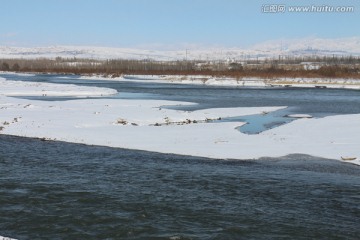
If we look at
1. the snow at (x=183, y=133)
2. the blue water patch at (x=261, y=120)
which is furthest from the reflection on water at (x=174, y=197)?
the blue water patch at (x=261, y=120)

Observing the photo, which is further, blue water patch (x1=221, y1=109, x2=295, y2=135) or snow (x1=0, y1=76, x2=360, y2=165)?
blue water patch (x1=221, y1=109, x2=295, y2=135)

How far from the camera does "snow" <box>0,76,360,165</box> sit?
62.6 ft

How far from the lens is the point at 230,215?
34.9 ft

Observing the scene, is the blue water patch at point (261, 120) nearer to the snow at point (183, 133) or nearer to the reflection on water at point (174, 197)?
the snow at point (183, 133)

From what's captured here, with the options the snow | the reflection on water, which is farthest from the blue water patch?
the reflection on water

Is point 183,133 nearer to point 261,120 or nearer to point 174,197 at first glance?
point 261,120

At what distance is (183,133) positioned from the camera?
75.8ft

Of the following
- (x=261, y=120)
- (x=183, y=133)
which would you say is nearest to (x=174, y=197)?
(x=183, y=133)

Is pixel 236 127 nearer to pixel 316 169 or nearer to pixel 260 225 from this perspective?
pixel 316 169

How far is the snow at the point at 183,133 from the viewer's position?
19.1 m

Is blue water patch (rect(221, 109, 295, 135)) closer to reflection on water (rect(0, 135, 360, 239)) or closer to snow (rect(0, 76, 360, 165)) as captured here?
snow (rect(0, 76, 360, 165))

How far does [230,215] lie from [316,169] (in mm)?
6372

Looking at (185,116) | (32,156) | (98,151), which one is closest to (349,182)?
(98,151)

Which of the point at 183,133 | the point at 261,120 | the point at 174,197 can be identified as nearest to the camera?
the point at 174,197
